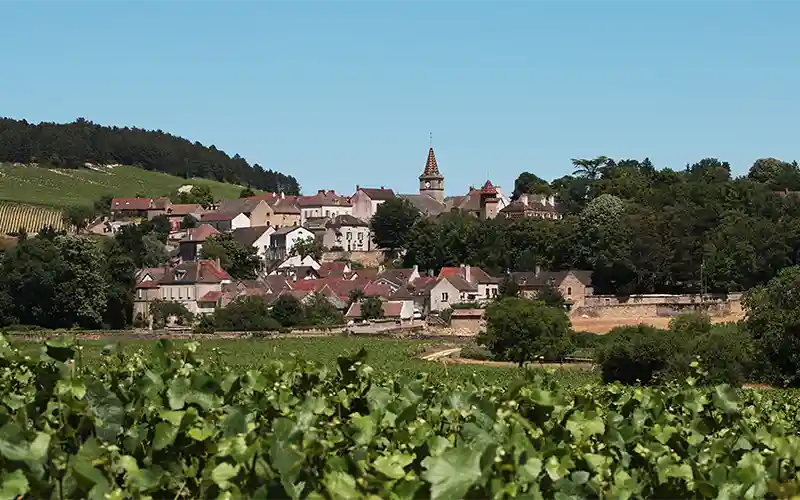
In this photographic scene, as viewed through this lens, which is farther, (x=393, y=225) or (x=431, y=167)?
(x=431, y=167)

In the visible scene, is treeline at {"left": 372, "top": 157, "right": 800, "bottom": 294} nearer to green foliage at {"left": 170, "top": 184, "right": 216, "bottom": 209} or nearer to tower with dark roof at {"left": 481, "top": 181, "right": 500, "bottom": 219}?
tower with dark roof at {"left": 481, "top": 181, "right": 500, "bottom": 219}

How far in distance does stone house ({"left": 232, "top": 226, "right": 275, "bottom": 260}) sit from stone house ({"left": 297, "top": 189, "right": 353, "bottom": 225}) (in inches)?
603

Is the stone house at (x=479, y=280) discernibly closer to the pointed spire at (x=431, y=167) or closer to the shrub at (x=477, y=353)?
the shrub at (x=477, y=353)

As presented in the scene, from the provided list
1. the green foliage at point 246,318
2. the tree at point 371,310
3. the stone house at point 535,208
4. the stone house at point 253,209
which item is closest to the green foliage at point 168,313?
the green foliage at point 246,318

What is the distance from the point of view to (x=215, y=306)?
102062 millimetres

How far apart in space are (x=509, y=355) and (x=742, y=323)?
45.1 feet

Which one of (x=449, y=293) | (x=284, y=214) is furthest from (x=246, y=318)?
(x=284, y=214)

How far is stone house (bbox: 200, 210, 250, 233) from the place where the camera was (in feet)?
486

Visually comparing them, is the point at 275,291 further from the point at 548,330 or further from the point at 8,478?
the point at 8,478

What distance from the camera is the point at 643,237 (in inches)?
4099

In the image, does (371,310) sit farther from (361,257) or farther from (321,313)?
(361,257)

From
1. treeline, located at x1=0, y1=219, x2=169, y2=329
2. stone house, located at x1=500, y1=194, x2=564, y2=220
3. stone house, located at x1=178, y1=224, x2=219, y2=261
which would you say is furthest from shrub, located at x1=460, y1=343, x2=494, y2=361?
stone house, located at x1=500, y1=194, x2=564, y2=220

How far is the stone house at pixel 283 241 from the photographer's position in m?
135

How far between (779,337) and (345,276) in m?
64.2
